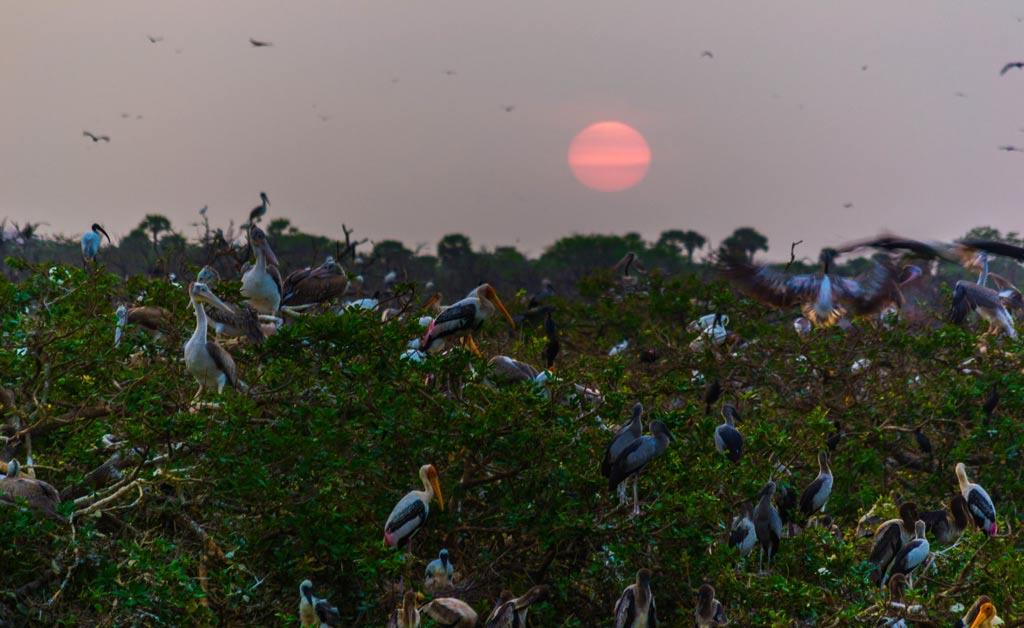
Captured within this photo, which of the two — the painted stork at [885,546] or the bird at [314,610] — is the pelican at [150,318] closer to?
the bird at [314,610]

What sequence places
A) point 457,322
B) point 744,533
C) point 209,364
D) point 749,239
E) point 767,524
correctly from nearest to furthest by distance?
point 744,533
point 767,524
point 209,364
point 457,322
point 749,239

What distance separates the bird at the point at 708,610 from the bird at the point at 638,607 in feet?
0.85

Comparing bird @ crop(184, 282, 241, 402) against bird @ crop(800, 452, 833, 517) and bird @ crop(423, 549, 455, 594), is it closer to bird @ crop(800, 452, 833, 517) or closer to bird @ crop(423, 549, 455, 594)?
bird @ crop(423, 549, 455, 594)

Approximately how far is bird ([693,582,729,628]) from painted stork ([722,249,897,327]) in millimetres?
8298

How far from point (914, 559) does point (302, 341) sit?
4.53 m

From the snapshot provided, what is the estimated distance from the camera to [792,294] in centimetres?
1488

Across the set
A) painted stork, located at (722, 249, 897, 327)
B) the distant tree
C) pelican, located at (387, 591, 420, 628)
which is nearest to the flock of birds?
pelican, located at (387, 591, 420, 628)

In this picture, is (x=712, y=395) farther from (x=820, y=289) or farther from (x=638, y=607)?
(x=638, y=607)

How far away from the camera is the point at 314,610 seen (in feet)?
22.0

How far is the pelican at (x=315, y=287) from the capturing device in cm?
1114

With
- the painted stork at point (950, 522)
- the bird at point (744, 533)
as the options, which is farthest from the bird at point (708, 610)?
the painted stork at point (950, 522)

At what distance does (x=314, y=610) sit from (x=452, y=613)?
31.3 inches

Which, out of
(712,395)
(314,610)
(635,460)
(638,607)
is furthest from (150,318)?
(638,607)

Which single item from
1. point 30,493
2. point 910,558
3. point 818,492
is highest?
point 30,493
